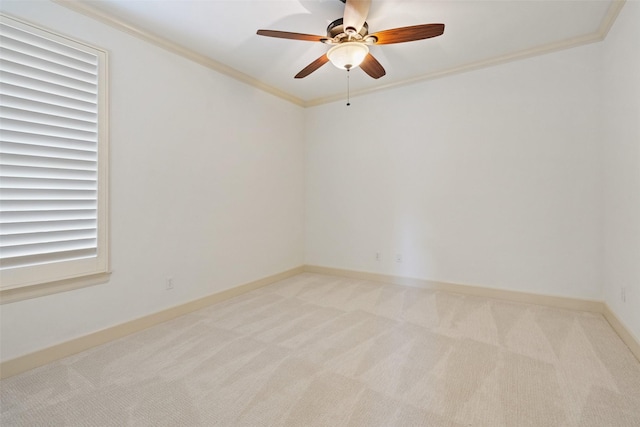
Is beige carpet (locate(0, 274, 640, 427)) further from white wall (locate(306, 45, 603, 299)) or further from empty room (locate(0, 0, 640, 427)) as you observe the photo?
white wall (locate(306, 45, 603, 299))

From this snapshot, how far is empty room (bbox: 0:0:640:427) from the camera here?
1770 mm

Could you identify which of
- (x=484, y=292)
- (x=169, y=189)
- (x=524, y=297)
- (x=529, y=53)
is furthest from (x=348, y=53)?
(x=524, y=297)

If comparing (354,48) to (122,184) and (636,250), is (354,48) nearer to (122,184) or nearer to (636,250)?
(122,184)

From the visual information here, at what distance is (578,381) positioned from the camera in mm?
1779

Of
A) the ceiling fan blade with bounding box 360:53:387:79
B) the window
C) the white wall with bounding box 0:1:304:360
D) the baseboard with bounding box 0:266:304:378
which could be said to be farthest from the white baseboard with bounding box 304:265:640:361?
the window

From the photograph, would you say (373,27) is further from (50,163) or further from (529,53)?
(50,163)

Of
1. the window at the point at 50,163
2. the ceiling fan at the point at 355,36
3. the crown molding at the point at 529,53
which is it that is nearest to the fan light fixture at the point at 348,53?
the ceiling fan at the point at 355,36

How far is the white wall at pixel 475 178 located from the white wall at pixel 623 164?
0.19 meters

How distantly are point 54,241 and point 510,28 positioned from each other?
159 inches

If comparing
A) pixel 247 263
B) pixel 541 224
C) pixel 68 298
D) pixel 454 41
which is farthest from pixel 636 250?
pixel 68 298

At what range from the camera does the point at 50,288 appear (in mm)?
2057

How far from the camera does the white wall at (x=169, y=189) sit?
2.14 meters

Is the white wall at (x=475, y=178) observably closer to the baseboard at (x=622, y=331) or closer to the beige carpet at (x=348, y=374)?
the baseboard at (x=622, y=331)

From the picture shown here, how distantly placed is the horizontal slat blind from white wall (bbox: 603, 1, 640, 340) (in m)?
3.96
